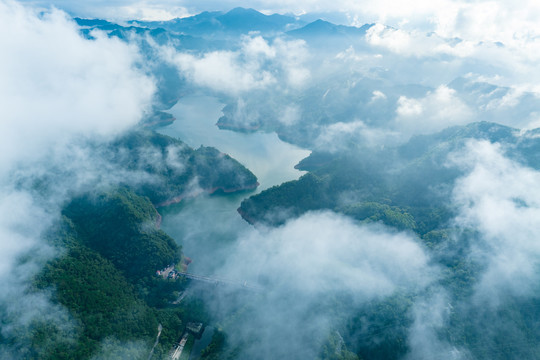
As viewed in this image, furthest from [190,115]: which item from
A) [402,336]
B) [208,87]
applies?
[402,336]

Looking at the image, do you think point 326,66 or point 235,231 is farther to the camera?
point 326,66

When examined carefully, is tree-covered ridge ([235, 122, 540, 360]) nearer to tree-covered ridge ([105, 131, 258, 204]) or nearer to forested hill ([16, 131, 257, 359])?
tree-covered ridge ([105, 131, 258, 204])

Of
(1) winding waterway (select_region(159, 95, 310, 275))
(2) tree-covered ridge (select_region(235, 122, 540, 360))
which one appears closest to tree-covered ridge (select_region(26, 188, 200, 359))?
(1) winding waterway (select_region(159, 95, 310, 275))

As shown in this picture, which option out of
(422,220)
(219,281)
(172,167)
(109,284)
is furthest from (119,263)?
(422,220)

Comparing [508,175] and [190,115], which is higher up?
[508,175]

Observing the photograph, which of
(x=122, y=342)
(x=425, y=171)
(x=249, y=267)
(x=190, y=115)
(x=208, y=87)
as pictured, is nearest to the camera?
(x=122, y=342)

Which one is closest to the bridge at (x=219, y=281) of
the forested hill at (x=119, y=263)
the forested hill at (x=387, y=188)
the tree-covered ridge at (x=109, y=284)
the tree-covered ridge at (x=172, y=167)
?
the forested hill at (x=119, y=263)

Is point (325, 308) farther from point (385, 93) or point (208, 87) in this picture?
point (208, 87)

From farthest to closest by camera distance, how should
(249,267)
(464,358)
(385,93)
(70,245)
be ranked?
(385,93), (249,267), (70,245), (464,358)
